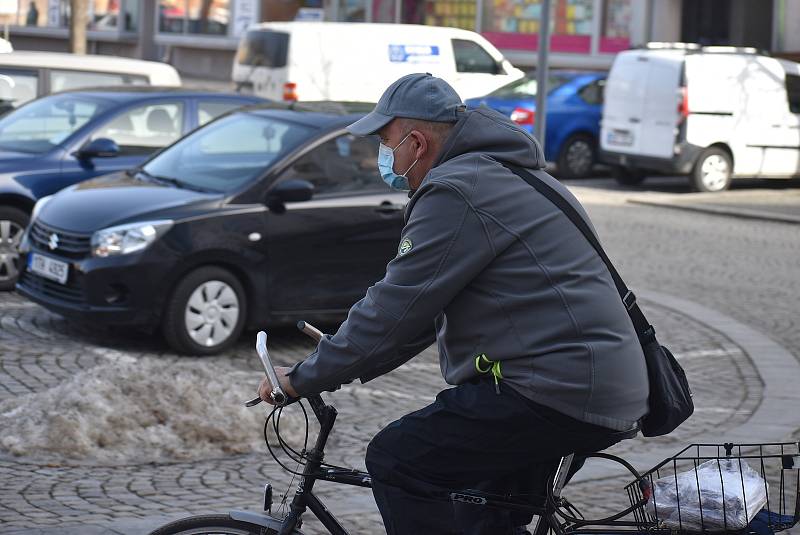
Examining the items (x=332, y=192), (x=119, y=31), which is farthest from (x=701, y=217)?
(x=119, y=31)

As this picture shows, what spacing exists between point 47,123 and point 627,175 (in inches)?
485

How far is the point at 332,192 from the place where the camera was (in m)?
9.38

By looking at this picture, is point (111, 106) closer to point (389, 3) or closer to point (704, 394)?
point (704, 394)

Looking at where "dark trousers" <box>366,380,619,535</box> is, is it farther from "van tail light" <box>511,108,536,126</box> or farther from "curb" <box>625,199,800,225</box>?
"van tail light" <box>511,108,536,126</box>

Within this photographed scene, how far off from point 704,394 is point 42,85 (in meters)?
7.61

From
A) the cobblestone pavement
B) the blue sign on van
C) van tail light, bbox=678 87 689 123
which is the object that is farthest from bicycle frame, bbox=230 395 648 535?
the blue sign on van

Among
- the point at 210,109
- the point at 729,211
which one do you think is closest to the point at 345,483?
the point at 210,109

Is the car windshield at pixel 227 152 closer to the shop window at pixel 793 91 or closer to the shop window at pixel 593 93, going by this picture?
the shop window at pixel 593 93

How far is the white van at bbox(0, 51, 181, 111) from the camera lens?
44.1ft

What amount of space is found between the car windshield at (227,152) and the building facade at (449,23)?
21.2 meters

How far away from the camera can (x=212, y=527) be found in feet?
11.4

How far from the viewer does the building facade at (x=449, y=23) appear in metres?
31.8

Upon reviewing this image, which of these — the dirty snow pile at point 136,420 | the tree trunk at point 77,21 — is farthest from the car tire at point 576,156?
the dirty snow pile at point 136,420

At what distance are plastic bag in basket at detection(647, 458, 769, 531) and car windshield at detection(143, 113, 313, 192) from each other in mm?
6190
